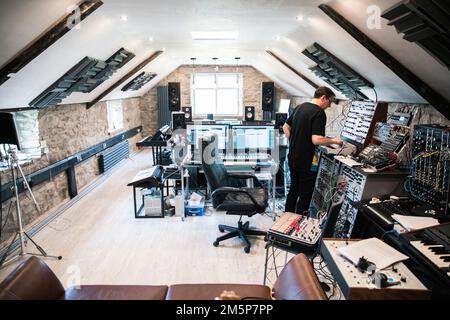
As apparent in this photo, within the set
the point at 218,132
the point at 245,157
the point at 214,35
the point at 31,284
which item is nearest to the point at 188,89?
the point at 214,35

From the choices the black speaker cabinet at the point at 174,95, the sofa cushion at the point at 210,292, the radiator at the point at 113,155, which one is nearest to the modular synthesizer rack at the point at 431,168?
the sofa cushion at the point at 210,292

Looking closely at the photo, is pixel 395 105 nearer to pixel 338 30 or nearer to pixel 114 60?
pixel 338 30

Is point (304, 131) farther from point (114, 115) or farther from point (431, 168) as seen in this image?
point (114, 115)

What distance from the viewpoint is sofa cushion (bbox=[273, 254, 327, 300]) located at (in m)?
1.33

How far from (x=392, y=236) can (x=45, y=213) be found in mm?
3946

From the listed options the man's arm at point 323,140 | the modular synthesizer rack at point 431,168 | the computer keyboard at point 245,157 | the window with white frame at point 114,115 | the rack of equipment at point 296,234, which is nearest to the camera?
the modular synthesizer rack at point 431,168

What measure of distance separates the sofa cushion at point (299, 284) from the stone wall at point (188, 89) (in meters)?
8.19

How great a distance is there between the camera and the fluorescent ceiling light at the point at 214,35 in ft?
13.4

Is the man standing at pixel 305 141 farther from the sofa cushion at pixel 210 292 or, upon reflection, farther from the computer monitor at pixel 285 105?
the computer monitor at pixel 285 105

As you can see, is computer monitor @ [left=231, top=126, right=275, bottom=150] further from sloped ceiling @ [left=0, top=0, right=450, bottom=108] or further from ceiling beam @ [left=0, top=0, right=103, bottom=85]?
ceiling beam @ [left=0, top=0, right=103, bottom=85]

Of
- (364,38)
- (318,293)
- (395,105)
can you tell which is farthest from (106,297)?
(395,105)

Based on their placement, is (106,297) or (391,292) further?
(106,297)

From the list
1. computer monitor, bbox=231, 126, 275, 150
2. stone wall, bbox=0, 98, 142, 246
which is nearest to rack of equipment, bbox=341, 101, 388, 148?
computer monitor, bbox=231, 126, 275, 150

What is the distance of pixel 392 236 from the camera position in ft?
6.12
